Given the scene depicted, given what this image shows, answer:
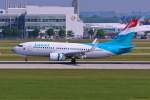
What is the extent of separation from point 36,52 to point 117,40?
9938 mm
